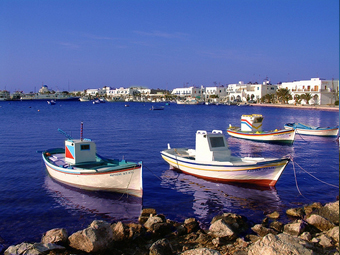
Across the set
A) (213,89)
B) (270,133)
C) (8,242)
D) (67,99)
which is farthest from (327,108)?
(67,99)

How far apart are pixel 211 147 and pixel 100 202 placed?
7.48m

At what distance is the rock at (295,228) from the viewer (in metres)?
11.2

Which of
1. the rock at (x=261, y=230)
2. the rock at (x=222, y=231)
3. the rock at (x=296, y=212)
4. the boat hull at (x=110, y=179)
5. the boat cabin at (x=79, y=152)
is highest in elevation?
the boat cabin at (x=79, y=152)

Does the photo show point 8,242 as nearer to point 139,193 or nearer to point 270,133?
point 139,193

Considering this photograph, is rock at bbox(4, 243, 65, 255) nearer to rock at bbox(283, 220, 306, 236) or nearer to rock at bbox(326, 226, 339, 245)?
rock at bbox(283, 220, 306, 236)

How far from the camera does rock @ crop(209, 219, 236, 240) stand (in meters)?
10.9

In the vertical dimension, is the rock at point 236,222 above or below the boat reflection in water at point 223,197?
above

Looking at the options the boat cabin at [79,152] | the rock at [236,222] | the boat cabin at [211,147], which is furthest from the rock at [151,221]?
the boat cabin at [211,147]

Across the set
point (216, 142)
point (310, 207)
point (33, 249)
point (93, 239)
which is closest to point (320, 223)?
point (310, 207)

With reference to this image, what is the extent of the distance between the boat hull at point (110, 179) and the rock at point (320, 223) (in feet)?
26.5

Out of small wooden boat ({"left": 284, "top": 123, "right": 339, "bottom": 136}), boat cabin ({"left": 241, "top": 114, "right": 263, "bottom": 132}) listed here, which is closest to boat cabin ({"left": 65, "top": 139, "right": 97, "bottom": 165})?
boat cabin ({"left": 241, "top": 114, "right": 263, "bottom": 132})

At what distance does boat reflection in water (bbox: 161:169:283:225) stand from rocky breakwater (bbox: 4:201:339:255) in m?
1.68

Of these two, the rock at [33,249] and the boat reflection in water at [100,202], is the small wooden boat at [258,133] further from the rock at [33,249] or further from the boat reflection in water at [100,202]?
the rock at [33,249]

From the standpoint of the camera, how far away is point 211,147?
62.8 ft
